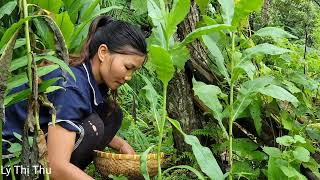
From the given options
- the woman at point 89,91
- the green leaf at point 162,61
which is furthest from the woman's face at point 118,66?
the green leaf at point 162,61

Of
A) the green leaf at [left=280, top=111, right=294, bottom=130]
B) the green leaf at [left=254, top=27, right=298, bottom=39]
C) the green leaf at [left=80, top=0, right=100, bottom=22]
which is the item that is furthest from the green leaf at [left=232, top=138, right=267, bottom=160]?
the green leaf at [left=80, top=0, right=100, bottom=22]

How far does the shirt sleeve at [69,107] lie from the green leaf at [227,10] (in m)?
0.68

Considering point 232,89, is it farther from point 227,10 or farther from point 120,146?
point 120,146

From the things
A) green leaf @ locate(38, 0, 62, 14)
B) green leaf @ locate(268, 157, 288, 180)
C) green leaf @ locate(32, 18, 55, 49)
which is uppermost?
green leaf @ locate(38, 0, 62, 14)

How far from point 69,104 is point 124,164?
45cm

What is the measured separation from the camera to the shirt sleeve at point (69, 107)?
198 cm

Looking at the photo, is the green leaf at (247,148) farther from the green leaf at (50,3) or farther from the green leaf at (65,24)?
the green leaf at (50,3)

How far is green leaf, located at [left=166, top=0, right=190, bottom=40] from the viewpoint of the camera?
1.82 m

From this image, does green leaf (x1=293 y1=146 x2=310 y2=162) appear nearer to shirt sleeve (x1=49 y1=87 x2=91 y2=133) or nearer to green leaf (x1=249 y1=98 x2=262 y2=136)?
green leaf (x1=249 y1=98 x2=262 y2=136)

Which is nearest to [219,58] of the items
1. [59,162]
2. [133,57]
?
[133,57]

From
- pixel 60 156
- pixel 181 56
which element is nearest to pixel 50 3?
pixel 181 56

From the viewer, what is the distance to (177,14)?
183 cm

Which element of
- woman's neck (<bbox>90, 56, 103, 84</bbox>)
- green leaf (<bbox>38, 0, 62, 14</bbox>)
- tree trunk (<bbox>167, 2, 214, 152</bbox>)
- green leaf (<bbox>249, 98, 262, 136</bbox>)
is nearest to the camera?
green leaf (<bbox>249, 98, 262, 136</bbox>)

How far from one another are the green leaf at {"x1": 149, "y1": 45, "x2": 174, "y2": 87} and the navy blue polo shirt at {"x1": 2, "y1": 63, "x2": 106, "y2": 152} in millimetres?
384
